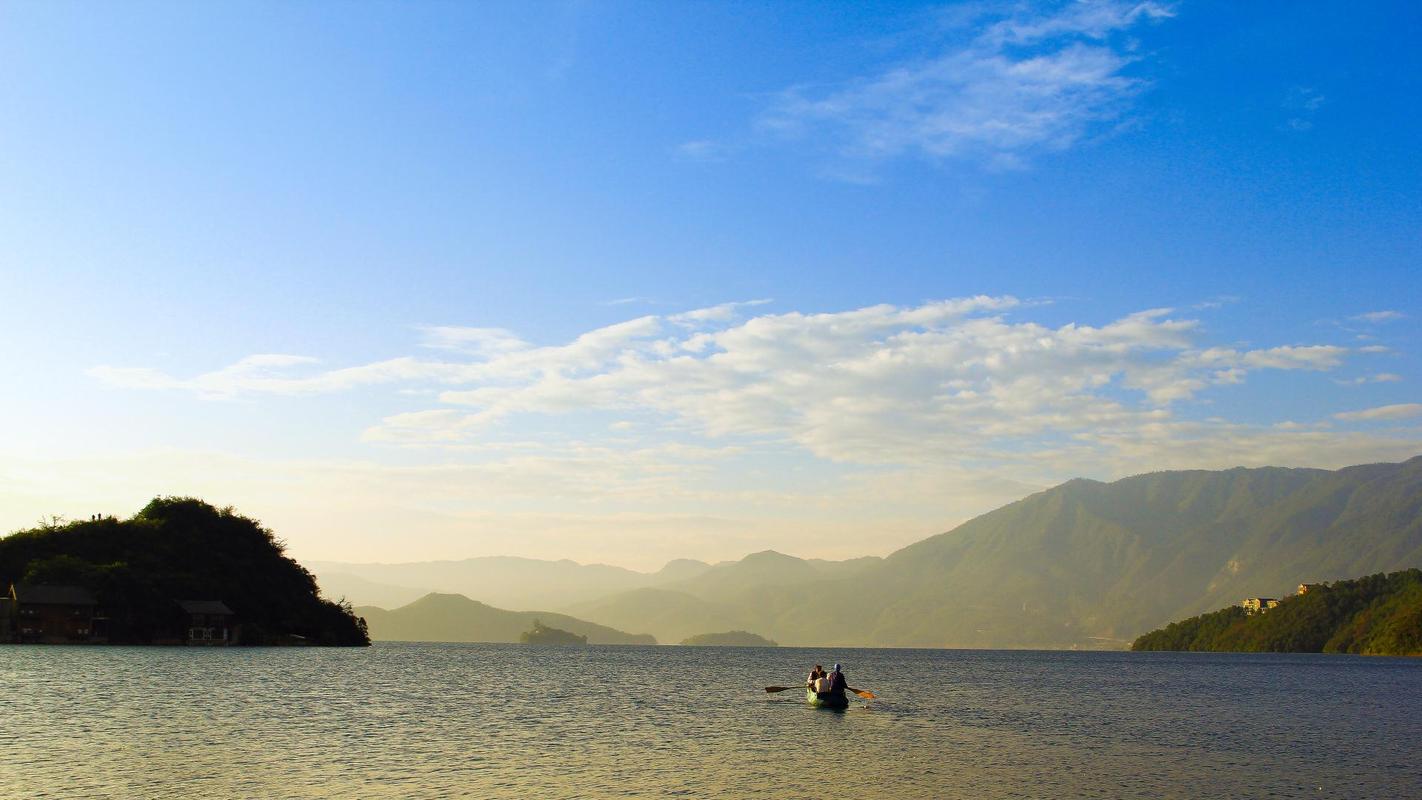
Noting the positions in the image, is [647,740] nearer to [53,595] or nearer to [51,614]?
[53,595]

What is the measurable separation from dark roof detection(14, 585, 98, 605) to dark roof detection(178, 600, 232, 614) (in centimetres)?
1564

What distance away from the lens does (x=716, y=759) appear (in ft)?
171

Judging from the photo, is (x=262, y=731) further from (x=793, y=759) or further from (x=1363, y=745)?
(x=1363, y=745)

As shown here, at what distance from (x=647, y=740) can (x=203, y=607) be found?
14593 centimetres

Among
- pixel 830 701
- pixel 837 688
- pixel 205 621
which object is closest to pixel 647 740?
pixel 830 701

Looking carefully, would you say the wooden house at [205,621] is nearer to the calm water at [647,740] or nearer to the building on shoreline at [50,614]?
the building on shoreline at [50,614]

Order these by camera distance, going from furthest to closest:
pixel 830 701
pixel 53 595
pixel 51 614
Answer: pixel 51 614 < pixel 53 595 < pixel 830 701

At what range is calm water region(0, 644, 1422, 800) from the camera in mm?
43562

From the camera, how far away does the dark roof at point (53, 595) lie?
15825 centimetres

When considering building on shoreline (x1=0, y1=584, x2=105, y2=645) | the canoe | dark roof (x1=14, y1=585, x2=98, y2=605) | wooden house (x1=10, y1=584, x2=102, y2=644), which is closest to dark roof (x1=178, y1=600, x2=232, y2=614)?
building on shoreline (x1=0, y1=584, x2=105, y2=645)

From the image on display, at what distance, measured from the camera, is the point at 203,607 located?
17938 centimetres

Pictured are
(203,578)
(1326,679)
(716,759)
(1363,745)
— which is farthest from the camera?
(203,578)

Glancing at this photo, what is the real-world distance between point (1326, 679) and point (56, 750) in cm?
15426

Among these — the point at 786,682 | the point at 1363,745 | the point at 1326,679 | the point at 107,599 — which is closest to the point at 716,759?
the point at 1363,745
